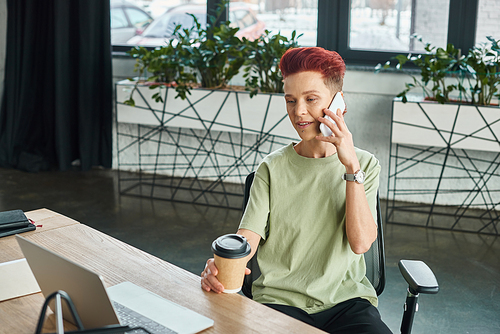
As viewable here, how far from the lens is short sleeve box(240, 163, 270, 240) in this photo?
1.48 meters

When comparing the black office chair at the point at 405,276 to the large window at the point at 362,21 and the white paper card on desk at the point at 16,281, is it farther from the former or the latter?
the large window at the point at 362,21

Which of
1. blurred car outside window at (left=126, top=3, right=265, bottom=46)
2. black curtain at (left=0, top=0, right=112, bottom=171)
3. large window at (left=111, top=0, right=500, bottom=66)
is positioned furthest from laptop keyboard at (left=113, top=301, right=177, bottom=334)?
black curtain at (left=0, top=0, right=112, bottom=171)

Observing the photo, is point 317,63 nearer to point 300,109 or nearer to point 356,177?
point 300,109

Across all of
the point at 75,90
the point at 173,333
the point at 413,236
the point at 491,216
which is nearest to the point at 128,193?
the point at 75,90

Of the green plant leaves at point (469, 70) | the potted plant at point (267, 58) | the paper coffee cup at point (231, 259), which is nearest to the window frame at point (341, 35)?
the potted plant at point (267, 58)

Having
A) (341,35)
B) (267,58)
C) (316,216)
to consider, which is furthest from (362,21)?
(316,216)

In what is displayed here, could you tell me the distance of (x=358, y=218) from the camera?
1380mm

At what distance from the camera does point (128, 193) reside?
412 cm

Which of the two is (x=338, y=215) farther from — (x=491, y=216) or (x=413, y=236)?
(x=491, y=216)

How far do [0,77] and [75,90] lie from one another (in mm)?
781

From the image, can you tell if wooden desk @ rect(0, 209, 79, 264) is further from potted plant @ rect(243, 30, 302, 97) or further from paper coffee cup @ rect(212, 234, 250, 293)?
potted plant @ rect(243, 30, 302, 97)

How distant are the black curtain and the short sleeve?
3.25m

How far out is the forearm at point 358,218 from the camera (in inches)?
54.2

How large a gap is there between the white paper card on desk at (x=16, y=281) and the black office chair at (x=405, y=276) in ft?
2.02
